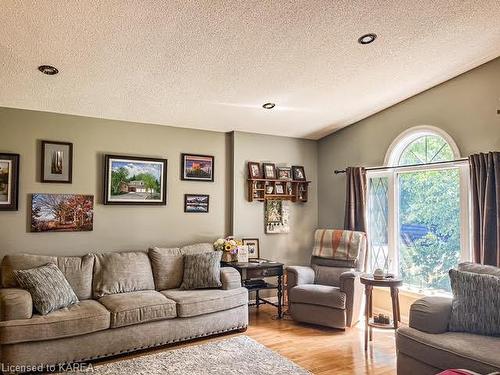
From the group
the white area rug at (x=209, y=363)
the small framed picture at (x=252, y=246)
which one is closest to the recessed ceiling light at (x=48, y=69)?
the white area rug at (x=209, y=363)

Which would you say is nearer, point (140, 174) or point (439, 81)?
point (439, 81)

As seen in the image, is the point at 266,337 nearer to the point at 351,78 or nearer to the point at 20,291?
the point at 20,291

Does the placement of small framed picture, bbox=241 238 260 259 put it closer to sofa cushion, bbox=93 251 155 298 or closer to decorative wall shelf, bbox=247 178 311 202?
decorative wall shelf, bbox=247 178 311 202

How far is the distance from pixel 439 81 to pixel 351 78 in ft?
3.40

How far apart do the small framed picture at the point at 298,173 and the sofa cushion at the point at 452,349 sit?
2.81 m

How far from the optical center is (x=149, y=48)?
288 cm

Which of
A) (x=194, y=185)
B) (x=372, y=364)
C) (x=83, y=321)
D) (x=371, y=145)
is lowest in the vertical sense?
(x=372, y=364)

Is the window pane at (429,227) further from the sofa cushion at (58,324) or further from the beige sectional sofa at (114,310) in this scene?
the sofa cushion at (58,324)

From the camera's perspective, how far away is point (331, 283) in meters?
4.48

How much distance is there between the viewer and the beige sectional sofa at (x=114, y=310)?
112 inches

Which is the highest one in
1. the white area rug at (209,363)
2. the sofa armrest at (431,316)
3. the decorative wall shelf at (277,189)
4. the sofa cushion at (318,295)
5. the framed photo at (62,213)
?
the decorative wall shelf at (277,189)

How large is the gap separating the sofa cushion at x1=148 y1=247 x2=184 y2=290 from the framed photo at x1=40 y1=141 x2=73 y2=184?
4.02ft

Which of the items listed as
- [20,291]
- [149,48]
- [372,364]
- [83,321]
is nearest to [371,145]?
[372,364]

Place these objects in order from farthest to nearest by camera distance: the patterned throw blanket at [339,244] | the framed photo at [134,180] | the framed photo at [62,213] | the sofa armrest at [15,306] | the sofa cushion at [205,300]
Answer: the patterned throw blanket at [339,244] < the framed photo at [134,180] < the framed photo at [62,213] < the sofa cushion at [205,300] < the sofa armrest at [15,306]
